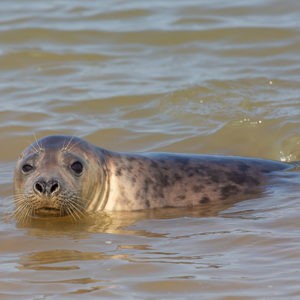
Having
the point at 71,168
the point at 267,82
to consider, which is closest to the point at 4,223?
the point at 71,168

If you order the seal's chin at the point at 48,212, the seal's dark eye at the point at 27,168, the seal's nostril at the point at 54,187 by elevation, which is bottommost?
the seal's chin at the point at 48,212

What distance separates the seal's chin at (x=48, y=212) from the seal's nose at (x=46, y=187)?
0.14 meters

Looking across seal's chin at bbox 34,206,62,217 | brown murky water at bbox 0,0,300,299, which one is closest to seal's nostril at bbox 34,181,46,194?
seal's chin at bbox 34,206,62,217

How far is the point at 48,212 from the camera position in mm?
6621

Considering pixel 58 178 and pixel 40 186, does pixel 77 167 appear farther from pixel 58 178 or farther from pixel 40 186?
pixel 40 186

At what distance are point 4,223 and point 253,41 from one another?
597 cm

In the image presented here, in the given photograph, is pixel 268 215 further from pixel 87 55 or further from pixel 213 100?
pixel 87 55

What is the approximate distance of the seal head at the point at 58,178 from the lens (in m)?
6.50

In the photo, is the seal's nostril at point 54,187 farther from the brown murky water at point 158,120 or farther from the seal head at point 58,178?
the brown murky water at point 158,120

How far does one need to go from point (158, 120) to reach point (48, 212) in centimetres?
315

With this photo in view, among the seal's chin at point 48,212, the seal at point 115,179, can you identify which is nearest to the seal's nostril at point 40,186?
the seal at point 115,179

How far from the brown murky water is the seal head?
0.14m

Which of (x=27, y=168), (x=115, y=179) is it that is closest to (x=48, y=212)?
(x=27, y=168)

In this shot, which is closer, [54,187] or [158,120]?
[54,187]
